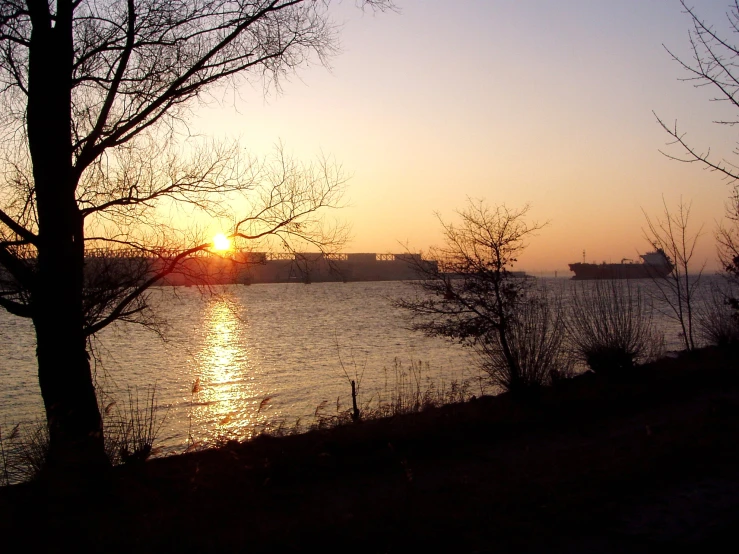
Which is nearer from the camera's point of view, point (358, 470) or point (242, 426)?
point (358, 470)

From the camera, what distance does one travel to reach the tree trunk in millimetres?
→ 7668

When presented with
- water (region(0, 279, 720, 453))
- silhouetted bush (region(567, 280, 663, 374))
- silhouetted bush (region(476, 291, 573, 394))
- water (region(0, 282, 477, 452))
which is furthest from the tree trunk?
silhouetted bush (region(567, 280, 663, 374))

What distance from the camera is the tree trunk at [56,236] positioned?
7668 mm

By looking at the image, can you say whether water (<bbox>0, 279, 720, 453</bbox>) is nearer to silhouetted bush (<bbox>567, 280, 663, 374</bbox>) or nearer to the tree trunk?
the tree trunk

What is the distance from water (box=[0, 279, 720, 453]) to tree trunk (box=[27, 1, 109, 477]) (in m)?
1.85

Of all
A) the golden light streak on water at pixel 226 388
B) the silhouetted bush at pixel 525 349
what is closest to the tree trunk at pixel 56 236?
the golden light streak on water at pixel 226 388

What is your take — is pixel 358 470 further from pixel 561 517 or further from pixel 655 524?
pixel 655 524

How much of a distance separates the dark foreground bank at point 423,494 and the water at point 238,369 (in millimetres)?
1791

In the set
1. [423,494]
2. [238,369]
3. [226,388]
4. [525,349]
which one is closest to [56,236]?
[423,494]

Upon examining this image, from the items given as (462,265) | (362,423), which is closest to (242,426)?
(462,265)

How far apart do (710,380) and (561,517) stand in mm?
9876

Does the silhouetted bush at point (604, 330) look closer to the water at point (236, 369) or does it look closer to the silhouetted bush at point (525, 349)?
the silhouetted bush at point (525, 349)

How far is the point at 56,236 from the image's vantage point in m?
7.71

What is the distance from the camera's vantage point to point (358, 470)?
26.1 feet
